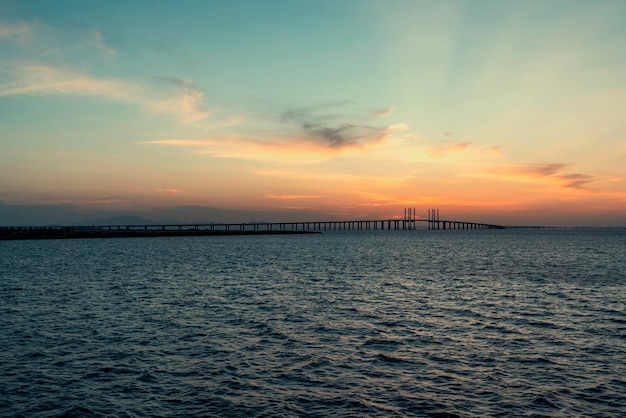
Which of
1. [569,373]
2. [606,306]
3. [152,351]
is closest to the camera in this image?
[569,373]

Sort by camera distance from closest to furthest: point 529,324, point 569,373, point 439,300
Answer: point 569,373 → point 529,324 → point 439,300

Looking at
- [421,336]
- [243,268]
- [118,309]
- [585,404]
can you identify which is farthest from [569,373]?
[243,268]

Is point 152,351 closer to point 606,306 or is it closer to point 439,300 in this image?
point 439,300

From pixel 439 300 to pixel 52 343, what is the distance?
32185 millimetres

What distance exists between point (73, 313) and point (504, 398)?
3212 cm

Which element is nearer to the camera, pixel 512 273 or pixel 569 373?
pixel 569 373

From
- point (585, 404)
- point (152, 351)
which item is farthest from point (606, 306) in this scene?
point (152, 351)

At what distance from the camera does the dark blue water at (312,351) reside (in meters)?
19.8

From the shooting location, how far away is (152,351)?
27375mm

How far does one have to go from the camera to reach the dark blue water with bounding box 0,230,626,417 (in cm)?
1978

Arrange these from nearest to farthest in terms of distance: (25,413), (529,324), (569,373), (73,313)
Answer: (25,413)
(569,373)
(529,324)
(73,313)

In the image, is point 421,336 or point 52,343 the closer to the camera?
point 52,343

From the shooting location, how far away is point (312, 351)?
2762cm

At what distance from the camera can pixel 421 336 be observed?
31297mm
